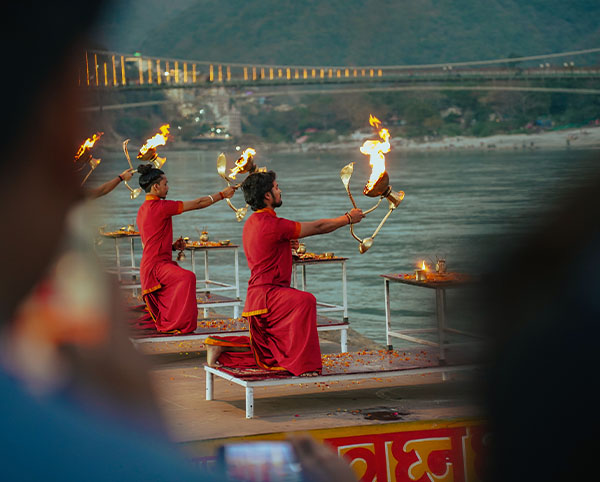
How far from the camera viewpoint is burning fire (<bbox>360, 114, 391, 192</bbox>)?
2686 millimetres

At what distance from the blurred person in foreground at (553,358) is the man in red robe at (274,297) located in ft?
8.35

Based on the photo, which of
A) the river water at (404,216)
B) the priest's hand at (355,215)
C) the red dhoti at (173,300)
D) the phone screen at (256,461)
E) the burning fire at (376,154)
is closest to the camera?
the phone screen at (256,461)

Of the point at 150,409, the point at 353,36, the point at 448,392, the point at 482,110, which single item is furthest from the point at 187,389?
the point at 353,36

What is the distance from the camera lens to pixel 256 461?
0.35 meters

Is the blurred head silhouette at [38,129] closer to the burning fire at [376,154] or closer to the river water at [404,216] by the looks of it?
the river water at [404,216]

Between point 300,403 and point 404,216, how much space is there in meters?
16.8

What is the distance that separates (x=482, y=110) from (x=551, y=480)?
2136 inches

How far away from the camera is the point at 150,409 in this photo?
1.31 feet

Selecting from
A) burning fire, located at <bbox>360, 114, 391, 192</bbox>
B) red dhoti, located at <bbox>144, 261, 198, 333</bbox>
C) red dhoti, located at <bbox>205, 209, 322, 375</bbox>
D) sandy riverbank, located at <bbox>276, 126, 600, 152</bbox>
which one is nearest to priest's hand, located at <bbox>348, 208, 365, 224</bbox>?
burning fire, located at <bbox>360, 114, 391, 192</bbox>

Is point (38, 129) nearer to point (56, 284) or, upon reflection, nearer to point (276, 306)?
point (56, 284)

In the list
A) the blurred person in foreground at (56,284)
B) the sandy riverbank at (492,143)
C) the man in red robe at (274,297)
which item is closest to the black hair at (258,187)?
the man in red robe at (274,297)

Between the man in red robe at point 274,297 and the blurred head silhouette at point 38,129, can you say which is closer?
the blurred head silhouette at point 38,129

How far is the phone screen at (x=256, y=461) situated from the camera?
34cm

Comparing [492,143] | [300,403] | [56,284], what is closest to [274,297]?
[300,403]
